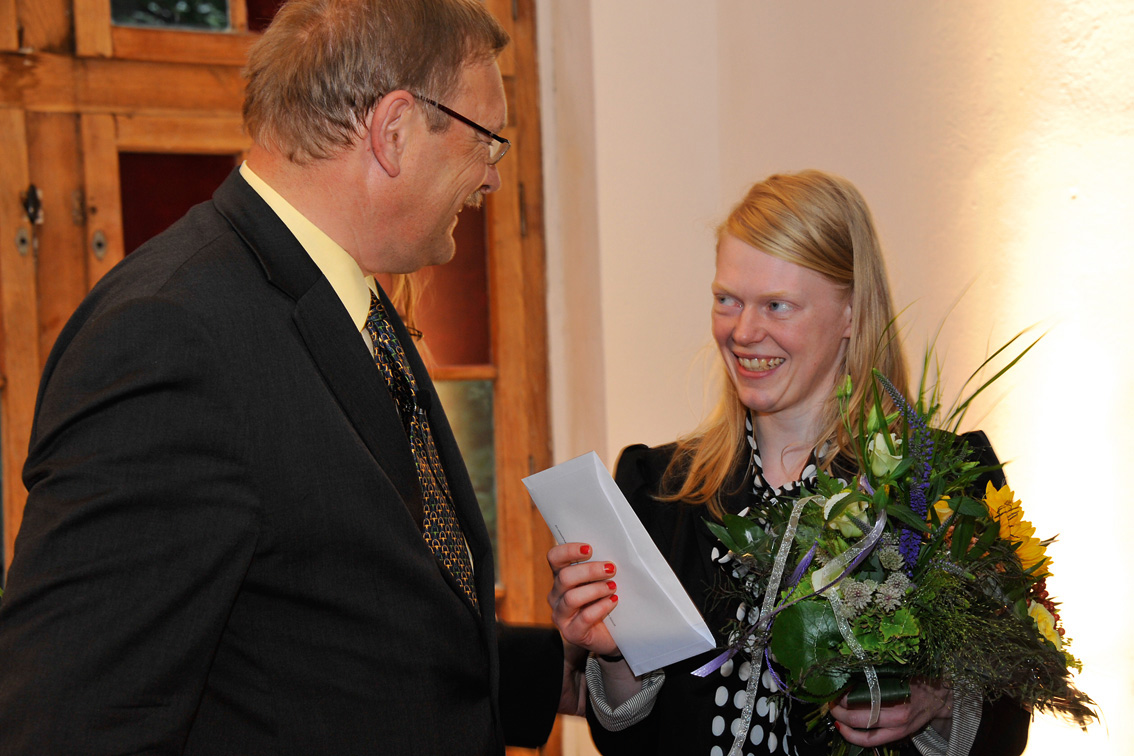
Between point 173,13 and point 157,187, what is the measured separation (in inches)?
20.6

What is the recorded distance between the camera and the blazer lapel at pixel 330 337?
1.15 meters

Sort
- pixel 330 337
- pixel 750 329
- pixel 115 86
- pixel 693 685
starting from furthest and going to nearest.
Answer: pixel 115 86, pixel 750 329, pixel 693 685, pixel 330 337

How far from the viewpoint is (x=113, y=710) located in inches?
34.7

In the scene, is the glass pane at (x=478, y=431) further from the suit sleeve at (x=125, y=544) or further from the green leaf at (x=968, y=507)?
the suit sleeve at (x=125, y=544)

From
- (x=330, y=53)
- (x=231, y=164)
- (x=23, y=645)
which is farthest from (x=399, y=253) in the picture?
(x=231, y=164)

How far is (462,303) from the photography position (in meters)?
3.16

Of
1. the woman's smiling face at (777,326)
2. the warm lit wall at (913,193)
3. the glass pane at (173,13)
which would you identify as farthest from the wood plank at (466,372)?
the woman's smiling face at (777,326)

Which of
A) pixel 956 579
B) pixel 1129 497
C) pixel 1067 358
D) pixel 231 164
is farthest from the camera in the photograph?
pixel 231 164

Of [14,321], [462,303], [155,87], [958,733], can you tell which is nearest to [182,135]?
[155,87]

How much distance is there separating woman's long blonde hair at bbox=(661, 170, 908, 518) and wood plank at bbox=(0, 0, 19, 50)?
7.08 ft

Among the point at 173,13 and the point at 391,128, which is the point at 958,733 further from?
the point at 173,13

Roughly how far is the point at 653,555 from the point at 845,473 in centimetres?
46

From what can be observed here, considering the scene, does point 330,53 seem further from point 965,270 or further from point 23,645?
point 965,270

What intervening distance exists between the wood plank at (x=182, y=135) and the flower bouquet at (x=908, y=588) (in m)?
2.18
